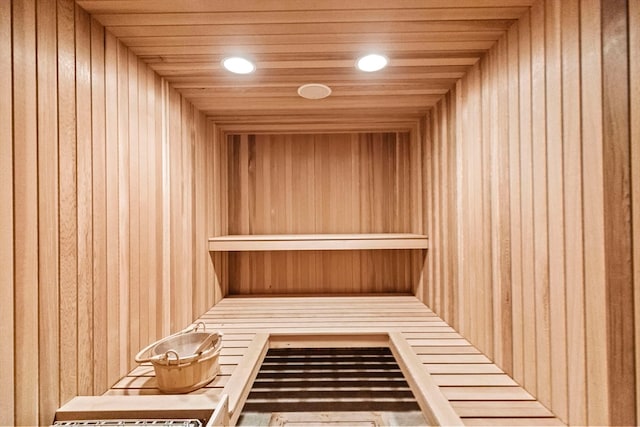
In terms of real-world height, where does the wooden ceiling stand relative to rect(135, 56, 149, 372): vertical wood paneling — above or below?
above

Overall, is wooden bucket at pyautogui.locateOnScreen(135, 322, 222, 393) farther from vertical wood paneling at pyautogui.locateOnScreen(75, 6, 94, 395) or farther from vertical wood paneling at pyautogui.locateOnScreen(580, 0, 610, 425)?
vertical wood paneling at pyautogui.locateOnScreen(580, 0, 610, 425)

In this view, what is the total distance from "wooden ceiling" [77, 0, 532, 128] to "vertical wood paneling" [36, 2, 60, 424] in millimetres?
283

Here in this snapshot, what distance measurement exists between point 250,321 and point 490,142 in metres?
1.83

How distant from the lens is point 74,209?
1108 millimetres

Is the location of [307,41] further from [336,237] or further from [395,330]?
[395,330]

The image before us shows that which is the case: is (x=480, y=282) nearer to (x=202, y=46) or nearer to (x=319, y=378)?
(x=319, y=378)

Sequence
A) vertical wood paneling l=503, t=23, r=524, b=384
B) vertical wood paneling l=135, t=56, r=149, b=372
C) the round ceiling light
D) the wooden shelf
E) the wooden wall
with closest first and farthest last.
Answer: vertical wood paneling l=503, t=23, r=524, b=384 < vertical wood paneling l=135, t=56, r=149, b=372 < the round ceiling light < the wooden shelf < the wooden wall

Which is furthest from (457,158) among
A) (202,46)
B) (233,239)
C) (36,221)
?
(36,221)

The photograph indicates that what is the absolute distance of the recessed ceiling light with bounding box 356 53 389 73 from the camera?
152cm

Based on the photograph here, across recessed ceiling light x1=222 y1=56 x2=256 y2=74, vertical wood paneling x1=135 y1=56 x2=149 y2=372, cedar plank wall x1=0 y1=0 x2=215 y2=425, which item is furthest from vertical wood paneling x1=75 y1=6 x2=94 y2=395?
recessed ceiling light x1=222 y1=56 x2=256 y2=74

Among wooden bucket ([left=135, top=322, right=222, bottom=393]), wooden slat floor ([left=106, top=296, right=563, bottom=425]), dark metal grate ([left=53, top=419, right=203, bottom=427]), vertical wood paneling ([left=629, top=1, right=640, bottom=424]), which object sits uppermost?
vertical wood paneling ([left=629, top=1, right=640, bottom=424])

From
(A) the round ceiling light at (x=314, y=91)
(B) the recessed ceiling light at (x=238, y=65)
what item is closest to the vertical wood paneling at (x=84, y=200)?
(B) the recessed ceiling light at (x=238, y=65)

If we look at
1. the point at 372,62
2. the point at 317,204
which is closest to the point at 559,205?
the point at 372,62

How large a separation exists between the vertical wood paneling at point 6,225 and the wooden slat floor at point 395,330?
465 millimetres
